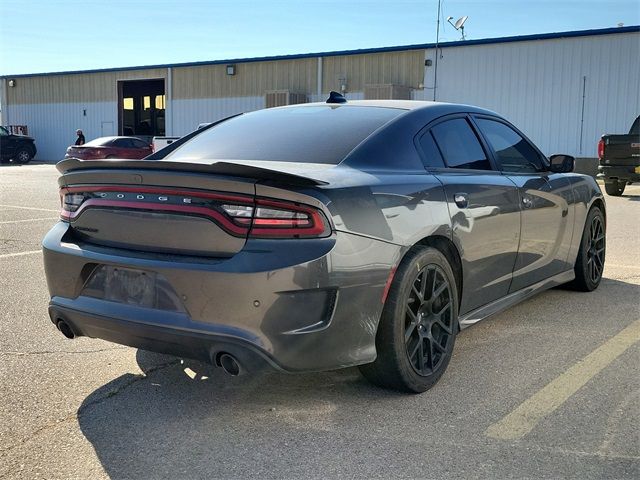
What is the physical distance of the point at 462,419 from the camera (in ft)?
10.5

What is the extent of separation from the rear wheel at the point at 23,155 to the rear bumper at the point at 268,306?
33.5 metres

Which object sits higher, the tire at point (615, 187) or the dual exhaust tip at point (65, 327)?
the dual exhaust tip at point (65, 327)

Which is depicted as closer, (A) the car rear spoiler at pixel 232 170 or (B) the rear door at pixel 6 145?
(A) the car rear spoiler at pixel 232 170

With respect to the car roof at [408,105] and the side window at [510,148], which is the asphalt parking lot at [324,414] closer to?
the side window at [510,148]

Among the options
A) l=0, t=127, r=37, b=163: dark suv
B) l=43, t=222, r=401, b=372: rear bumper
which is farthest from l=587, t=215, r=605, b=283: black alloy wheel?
l=0, t=127, r=37, b=163: dark suv

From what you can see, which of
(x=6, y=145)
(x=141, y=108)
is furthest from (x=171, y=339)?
(x=141, y=108)

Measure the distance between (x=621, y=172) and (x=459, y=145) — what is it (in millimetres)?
12266

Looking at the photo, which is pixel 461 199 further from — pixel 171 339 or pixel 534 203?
pixel 171 339

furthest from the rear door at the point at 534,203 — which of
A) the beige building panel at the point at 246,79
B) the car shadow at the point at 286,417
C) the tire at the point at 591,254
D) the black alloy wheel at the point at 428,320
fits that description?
the beige building panel at the point at 246,79

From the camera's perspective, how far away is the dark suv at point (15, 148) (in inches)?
1297

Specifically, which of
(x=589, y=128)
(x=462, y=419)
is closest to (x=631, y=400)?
(x=462, y=419)

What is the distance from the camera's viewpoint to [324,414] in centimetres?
325

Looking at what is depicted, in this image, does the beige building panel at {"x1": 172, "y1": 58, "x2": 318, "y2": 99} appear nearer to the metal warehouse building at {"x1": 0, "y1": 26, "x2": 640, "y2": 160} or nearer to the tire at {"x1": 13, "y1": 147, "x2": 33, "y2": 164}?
the metal warehouse building at {"x1": 0, "y1": 26, "x2": 640, "y2": 160}

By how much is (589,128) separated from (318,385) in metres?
23.0
